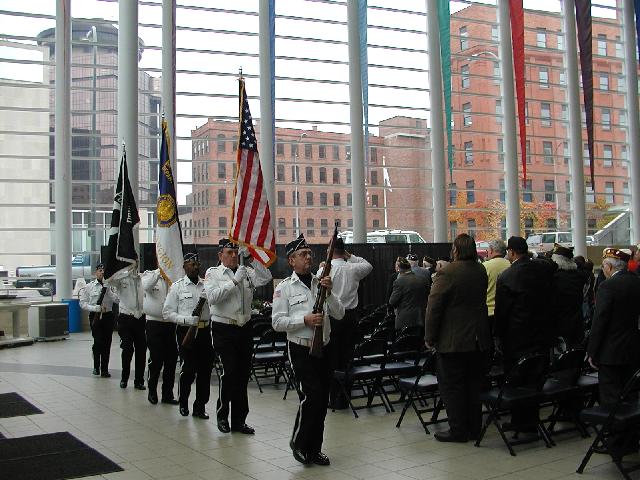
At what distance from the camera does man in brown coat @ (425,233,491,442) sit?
6.79 m

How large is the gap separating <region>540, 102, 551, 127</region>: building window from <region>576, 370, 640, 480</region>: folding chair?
21458mm

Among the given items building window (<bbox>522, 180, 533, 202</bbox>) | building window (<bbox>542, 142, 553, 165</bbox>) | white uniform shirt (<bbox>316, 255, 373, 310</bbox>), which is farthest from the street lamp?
white uniform shirt (<bbox>316, 255, 373, 310</bbox>)

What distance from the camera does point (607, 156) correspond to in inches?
1063

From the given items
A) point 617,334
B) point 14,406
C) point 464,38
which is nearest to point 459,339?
point 617,334

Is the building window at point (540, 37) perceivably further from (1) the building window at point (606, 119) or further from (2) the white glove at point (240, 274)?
(2) the white glove at point (240, 274)

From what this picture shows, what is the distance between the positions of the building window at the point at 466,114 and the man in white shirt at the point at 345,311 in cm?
1664

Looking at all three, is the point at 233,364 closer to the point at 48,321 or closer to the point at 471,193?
the point at 48,321

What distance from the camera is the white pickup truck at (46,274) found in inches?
761

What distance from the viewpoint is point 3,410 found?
888 centimetres

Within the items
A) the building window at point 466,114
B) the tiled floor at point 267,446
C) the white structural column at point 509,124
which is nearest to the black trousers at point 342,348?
the tiled floor at point 267,446

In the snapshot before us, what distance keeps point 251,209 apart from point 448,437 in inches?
122

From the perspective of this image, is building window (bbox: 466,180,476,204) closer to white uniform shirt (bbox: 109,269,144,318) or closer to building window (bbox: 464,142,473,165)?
building window (bbox: 464,142,473,165)

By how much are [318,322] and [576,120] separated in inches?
792

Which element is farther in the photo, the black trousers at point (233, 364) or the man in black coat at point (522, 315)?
the black trousers at point (233, 364)
